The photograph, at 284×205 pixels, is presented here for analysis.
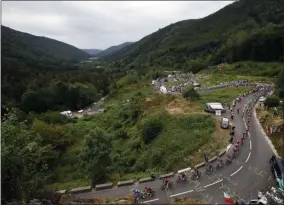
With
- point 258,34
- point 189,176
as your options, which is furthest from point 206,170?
point 258,34

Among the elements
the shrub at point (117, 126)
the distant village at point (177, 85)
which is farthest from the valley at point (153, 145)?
the distant village at point (177, 85)

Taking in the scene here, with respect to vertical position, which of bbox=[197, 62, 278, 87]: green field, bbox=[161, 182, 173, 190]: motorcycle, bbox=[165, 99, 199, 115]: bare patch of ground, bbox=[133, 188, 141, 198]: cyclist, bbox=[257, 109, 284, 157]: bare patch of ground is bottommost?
bbox=[161, 182, 173, 190]: motorcycle

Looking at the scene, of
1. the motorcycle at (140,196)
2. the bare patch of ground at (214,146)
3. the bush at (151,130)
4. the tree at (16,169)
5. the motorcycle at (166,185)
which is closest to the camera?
the tree at (16,169)

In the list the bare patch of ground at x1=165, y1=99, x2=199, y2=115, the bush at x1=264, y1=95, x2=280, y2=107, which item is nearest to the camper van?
the bare patch of ground at x1=165, y1=99, x2=199, y2=115

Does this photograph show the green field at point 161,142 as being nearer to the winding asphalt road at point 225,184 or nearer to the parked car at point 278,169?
the winding asphalt road at point 225,184

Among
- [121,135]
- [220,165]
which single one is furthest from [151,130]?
[220,165]

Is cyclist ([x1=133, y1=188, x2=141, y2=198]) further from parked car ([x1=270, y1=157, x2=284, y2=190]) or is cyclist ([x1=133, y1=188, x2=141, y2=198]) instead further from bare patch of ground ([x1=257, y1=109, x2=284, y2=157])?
bare patch of ground ([x1=257, y1=109, x2=284, y2=157])

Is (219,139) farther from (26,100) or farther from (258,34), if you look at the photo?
(258,34)
